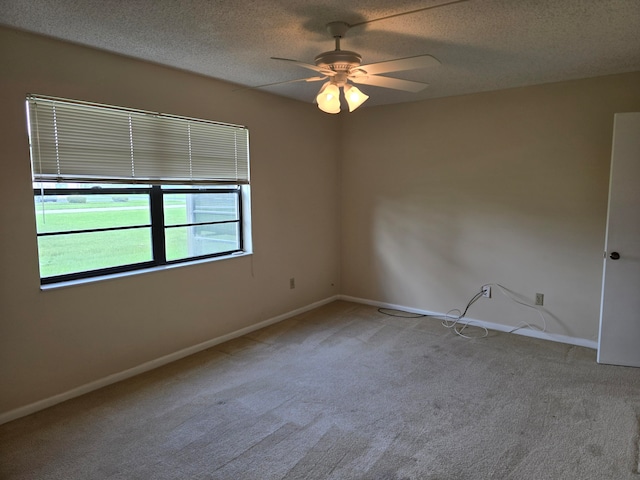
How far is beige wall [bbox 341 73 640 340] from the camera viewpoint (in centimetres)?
372

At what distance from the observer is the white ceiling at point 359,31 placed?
219 centimetres

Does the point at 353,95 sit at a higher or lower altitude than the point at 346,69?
lower

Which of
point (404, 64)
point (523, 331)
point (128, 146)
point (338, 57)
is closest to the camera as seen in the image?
point (404, 64)

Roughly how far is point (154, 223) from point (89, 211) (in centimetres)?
52

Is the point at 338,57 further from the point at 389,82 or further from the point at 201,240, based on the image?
the point at 201,240

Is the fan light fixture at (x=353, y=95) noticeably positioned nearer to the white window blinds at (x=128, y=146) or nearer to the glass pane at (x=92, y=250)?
the white window blinds at (x=128, y=146)

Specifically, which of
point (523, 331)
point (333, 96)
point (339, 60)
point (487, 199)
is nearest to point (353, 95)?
point (333, 96)

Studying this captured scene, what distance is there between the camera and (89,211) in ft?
9.99

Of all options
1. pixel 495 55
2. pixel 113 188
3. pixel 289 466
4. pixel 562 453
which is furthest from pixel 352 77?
pixel 562 453

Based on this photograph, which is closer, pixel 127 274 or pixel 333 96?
pixel 333 96

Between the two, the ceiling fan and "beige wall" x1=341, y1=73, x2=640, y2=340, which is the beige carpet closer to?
"beige wall" x1=341, y1=73, x2=640, y2=340

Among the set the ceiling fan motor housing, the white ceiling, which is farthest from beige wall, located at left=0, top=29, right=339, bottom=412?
the ceiling fan motor housing

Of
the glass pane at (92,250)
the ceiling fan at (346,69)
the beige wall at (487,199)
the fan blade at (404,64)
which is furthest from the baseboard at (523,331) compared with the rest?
the fan blade at (404,64)

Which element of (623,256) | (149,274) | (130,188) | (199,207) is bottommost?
(149,274)
